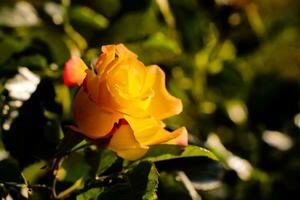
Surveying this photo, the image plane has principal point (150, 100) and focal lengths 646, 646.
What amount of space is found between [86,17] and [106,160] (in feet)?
1.20

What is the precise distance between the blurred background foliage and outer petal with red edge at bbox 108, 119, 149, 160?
6 cm

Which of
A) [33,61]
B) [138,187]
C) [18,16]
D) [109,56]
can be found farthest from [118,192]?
[18,16]

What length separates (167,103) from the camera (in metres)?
0.68

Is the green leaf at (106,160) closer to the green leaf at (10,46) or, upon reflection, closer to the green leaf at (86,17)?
the green leaf at (10,46)

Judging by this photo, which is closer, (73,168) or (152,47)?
(73,168)

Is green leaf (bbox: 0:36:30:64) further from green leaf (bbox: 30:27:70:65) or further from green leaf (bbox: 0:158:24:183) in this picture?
green leaf (bbox: 0:158:24:183)

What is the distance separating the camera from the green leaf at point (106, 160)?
0.72 meters

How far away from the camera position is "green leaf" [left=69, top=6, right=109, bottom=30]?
3.38 feet

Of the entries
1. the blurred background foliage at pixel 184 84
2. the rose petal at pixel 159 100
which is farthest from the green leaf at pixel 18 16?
the rose petal at pixel 159 100

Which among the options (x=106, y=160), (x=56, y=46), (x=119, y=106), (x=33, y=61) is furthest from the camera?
(x=56, y=46)

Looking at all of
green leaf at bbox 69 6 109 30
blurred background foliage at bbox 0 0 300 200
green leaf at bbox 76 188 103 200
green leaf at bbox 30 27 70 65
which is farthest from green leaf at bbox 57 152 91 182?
green leaf at bbox 69 6 109 30

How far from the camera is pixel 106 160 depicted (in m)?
0.73

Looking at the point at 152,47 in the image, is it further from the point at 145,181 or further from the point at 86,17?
the point at 145,181

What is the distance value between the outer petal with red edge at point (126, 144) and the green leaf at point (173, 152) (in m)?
0.04
